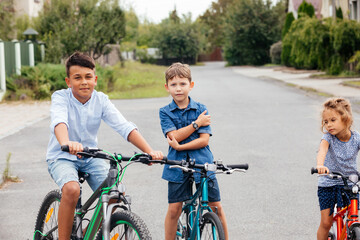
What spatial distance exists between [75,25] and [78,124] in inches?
816

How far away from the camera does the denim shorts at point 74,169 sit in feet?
12.1

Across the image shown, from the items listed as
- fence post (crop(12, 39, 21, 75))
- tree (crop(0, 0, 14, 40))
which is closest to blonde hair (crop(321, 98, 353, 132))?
fence post (crop(12, 39, 21, 75))

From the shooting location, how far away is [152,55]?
6381 centimetres

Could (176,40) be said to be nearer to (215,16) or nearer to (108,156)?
(215,16)

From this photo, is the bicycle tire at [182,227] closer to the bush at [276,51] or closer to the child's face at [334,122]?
the child's face at [334,122]

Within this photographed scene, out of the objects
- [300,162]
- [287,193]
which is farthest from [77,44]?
[287,193]

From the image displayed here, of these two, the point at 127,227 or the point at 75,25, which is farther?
the point at 75,25

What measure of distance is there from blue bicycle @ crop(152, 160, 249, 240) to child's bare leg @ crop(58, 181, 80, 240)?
2.18 ft

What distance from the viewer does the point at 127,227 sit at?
325 cm

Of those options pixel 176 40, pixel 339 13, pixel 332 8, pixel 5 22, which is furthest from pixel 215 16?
pixel 5 22

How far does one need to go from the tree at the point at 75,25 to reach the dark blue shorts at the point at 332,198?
66.6ft

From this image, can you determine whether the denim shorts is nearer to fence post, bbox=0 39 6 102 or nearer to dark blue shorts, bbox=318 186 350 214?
dark blue shorts, bbox=318 186 350 214

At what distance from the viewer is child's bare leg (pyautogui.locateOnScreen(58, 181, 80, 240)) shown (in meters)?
3.62

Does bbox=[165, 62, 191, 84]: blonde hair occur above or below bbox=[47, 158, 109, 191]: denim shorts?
above
